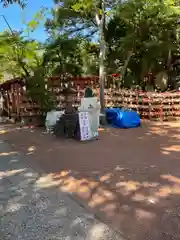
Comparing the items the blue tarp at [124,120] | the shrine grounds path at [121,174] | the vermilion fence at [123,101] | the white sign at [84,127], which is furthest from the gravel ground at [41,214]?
the vermilion fence at [123,101]

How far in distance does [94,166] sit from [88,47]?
11.3 m

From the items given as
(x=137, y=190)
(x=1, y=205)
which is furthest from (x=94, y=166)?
(x=1, y=205)

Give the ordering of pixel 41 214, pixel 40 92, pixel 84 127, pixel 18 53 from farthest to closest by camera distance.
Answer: pixel 18 53, pixel 40 92, pixel 84 127, pixel 41 214

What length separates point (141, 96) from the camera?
39.0 ft

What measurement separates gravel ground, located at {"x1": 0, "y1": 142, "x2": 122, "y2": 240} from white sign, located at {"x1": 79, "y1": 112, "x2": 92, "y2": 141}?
2.87 m

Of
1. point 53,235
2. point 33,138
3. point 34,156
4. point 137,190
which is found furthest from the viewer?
point 33,138

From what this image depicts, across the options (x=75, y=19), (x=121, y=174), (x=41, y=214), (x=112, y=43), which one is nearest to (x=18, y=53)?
(x=75, y=19)

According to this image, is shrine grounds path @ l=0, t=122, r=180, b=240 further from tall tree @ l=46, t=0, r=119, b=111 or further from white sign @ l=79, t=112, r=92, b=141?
tall tree @ l=46, t=0, r=119, b=111

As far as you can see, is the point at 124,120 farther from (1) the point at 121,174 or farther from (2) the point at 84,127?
(1) the point at 121,174

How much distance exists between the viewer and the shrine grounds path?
3.14 meters

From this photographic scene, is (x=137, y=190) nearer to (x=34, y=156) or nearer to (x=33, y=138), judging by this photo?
(x=34, y=156)

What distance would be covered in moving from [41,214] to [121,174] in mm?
A: 1712

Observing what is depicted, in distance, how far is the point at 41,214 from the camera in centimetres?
334

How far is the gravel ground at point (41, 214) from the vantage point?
2887 millimetres
